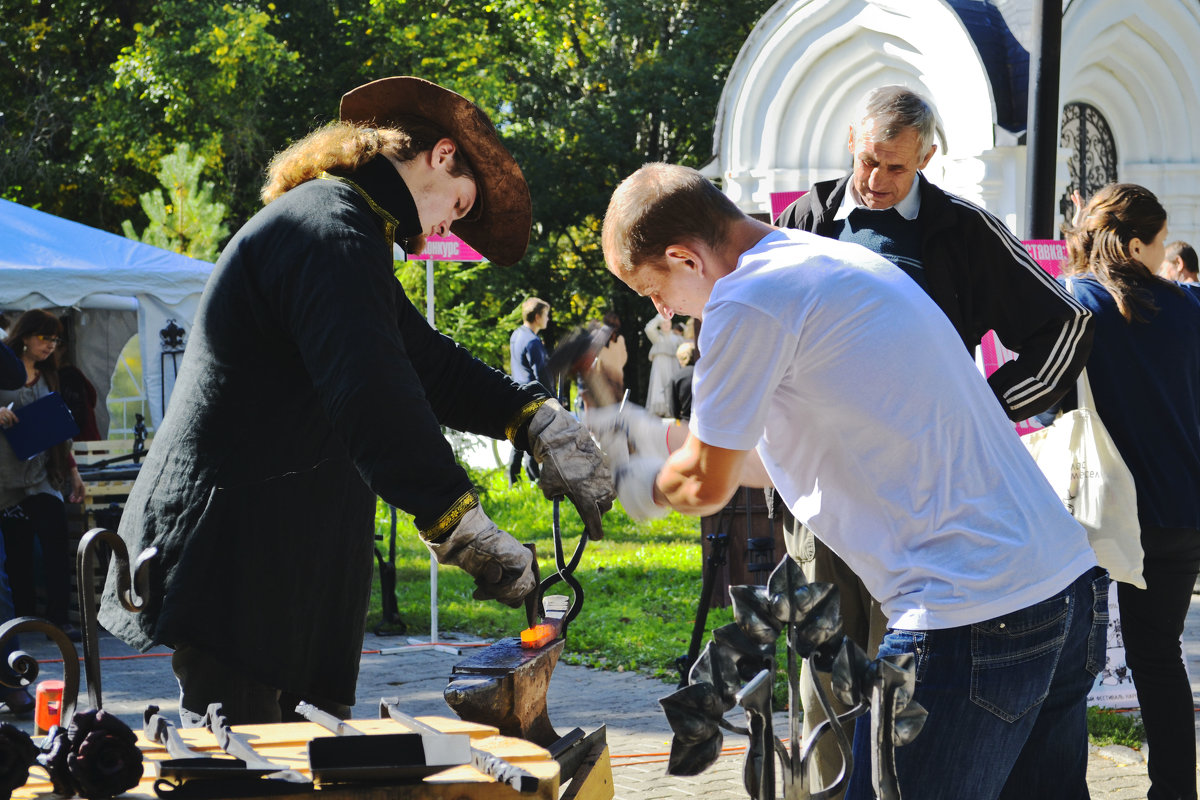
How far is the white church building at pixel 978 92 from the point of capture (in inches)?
346

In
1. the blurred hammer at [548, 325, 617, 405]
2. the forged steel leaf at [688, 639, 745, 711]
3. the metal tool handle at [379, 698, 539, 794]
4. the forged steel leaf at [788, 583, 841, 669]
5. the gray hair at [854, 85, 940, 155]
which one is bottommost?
the metal tool handle at [379, 698, 539, 794]

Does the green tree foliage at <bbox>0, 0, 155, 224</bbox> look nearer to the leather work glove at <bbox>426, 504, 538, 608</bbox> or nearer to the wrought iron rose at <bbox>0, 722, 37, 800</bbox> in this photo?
the leather work glove at <bbox>426, 504, 538, 608</bbox>

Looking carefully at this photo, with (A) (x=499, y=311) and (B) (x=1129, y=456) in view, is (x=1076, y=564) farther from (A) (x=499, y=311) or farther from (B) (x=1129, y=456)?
(A) (x=499, y=311)

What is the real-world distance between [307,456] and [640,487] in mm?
677

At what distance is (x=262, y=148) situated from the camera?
22.9m

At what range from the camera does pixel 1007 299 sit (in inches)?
130

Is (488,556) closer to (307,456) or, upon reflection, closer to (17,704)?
(307,456)

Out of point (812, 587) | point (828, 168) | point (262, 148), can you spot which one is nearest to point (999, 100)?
point (828, 168)

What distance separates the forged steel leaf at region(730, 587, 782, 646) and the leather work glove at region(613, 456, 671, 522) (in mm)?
526

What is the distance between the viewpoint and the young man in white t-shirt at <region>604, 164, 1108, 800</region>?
1949 mm

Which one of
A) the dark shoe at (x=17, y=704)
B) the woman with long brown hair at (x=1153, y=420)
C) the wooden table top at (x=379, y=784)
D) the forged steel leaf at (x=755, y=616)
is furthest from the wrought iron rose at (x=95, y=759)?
the dark shoe at (x=17, y=704)

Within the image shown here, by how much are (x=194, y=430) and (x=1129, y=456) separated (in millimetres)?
2856

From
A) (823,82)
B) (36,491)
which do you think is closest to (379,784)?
(36,491)

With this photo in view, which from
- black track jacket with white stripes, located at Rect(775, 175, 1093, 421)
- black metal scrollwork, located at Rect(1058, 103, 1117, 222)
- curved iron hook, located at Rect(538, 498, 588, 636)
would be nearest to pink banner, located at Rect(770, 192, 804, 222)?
black track jacket with white stripes, located at Rect(775, 175, 1093, 421)
